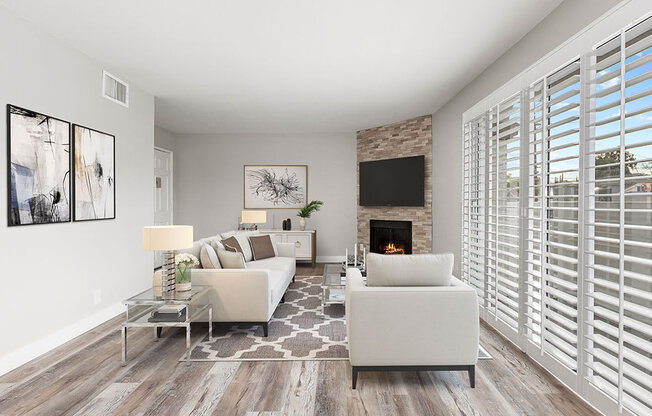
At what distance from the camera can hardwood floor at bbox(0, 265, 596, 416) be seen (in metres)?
2.25

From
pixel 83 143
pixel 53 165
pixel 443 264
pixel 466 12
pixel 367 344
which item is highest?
pixel 466 12

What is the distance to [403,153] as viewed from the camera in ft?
21.7

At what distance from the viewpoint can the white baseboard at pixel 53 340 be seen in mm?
2781

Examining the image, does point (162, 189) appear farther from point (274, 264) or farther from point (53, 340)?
point (53, 340)

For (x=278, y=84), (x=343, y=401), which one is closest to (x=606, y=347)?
(x=343, y=401)

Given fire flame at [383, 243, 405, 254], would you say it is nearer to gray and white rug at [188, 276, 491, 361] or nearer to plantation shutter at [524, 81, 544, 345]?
gray and white rug at [188, 276, 491, 361]

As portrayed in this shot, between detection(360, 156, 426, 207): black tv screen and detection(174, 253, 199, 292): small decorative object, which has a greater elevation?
detection(360, 156, 426, 207): black tv screen

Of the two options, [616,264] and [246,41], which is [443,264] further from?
[246,41]

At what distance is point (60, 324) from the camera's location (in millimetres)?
3314

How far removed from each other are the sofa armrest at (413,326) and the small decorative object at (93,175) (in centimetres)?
286

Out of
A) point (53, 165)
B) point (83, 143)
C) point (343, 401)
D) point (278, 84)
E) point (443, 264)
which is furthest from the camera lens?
point (278, 84)

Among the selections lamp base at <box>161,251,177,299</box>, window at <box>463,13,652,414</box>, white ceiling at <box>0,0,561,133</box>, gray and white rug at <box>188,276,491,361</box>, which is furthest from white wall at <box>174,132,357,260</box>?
lamp base at <box>161,251,177,299</box>

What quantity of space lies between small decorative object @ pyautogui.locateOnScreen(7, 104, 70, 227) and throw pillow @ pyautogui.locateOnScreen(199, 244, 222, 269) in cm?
124

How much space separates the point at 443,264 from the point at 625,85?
141 centimetres
